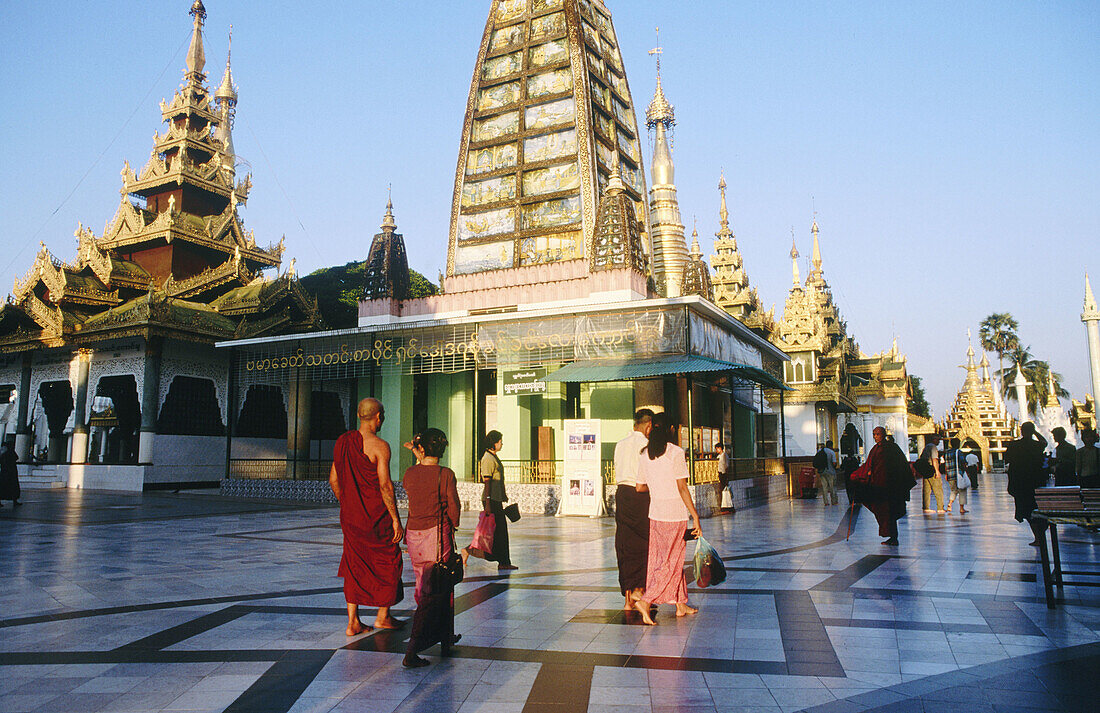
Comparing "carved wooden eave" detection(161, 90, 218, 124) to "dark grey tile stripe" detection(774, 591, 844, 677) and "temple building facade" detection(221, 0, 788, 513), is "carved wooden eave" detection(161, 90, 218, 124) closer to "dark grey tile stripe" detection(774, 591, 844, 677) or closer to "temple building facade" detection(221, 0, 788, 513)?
"temple building facade" detection(221, 0, 788, 513)

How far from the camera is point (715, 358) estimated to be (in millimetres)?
18281

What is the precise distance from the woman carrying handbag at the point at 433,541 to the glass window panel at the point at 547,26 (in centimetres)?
2574

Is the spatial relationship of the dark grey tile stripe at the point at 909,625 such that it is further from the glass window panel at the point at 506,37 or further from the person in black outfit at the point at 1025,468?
the glass window panel at the point at 506,37

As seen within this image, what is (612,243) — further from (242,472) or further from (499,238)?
(242,472)

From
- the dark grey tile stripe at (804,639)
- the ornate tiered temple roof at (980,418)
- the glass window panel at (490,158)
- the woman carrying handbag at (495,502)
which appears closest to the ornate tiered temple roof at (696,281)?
the glass window panel at (490,158)

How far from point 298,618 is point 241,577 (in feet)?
7.95

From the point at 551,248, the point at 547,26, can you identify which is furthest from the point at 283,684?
the point at 547,26

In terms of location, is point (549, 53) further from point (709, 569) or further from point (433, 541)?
point (433, 541)

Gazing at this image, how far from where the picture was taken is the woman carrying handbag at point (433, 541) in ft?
15.7

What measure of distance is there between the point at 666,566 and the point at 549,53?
25184 mm

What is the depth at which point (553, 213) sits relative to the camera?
83.0ft

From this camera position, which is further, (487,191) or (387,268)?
(487,191)

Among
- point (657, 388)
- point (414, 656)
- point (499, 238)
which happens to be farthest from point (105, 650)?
point (499, 238)

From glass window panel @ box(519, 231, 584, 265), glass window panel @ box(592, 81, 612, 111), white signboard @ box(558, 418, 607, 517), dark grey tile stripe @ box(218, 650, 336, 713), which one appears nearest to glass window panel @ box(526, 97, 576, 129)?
glass window panel @ box(592, 81, 612, 111)
